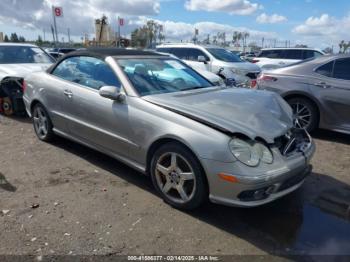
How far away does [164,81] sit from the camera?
179 inches

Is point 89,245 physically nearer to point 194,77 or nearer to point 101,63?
point 101,63

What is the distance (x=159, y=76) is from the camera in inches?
181

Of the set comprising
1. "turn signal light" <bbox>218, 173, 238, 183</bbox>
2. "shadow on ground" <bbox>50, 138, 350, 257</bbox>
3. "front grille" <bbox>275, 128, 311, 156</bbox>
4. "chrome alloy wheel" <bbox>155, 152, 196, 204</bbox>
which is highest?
"front grille" <bbox>275, 128, 311, 156</bbox>

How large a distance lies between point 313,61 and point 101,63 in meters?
4.19

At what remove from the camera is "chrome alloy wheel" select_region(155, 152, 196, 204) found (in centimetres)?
355

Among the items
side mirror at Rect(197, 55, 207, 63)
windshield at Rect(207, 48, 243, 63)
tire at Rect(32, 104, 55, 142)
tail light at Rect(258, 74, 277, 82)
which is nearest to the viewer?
tire at Rect(32, 104, 55, 142)

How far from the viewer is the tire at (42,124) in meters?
5.58

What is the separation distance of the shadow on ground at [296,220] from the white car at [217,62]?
7.34 metres

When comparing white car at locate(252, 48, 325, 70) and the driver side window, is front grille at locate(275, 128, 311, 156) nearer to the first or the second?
the driver side window

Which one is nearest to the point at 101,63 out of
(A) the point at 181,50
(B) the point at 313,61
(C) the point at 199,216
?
(C) the point at 199,216

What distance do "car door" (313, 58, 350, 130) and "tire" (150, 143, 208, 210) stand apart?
12.3 ft

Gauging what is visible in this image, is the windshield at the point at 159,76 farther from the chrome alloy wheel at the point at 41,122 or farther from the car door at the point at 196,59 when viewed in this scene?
the car door at the point at 196,59

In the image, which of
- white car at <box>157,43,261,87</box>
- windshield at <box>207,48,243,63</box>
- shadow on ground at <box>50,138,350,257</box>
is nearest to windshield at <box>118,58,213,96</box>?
shadow on ground at <box>50,138,350,257</box>

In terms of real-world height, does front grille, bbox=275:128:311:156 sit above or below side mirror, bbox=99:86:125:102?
below
